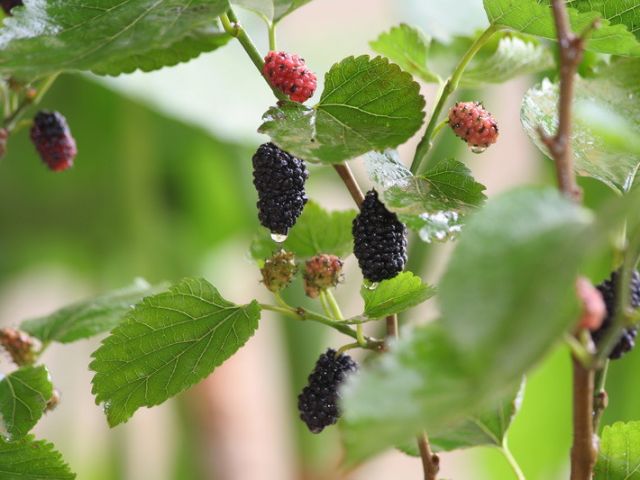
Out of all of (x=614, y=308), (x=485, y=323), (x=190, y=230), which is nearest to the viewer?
(x=485, y=323)

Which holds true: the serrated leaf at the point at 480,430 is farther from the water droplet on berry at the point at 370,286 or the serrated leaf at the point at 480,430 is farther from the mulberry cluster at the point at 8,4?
the mulberry cluster at the point at 8,4

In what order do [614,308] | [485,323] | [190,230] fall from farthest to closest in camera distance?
[190,230], [614,308], [485,323]

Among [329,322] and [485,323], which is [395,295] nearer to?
[329,322]

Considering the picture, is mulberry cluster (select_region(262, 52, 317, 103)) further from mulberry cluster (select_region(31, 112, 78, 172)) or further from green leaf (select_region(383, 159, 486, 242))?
mulberry cluster (select_region(31, 112, 78, 172))

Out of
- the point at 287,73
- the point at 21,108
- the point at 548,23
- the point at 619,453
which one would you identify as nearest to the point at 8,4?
the point at 21,108

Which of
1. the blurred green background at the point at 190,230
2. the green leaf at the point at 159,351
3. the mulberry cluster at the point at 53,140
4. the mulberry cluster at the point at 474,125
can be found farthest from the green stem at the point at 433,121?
the blurred green background at the point at 190,230

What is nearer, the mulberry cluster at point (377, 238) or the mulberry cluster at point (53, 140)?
the mulberry cluster at point (377, 238)

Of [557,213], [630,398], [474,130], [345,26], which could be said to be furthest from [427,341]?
[345,26]
